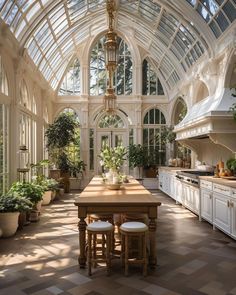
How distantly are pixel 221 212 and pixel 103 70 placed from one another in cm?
1010

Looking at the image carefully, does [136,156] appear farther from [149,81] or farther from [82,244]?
[82,244]

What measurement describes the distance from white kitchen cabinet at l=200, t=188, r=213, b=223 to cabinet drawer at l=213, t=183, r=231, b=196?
0.29 metres

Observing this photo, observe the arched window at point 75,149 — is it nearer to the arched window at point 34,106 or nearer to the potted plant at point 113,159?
the arched window at point 34,106

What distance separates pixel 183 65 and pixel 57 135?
199 inches

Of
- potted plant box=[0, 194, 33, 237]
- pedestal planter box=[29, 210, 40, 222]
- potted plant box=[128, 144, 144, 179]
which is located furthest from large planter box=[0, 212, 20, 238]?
potted plant box=[128, 144, 144, 179]

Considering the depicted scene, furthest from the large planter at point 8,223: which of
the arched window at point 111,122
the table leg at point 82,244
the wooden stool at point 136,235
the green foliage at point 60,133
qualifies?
the arched window at point 111,122

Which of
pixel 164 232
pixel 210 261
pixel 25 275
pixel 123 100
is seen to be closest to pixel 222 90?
pixel 164 232

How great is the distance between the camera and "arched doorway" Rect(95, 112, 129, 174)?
14445mm

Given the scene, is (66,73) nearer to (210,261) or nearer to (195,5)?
(195,5)

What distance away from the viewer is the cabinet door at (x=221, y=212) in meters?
5.74

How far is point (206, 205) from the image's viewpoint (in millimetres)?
6922

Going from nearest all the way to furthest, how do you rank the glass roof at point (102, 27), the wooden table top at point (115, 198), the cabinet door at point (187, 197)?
1. the wooden table top at point (115, 198)
2. the glass roof at point (102, 27)
3. the cabinet door at point (187, 197)

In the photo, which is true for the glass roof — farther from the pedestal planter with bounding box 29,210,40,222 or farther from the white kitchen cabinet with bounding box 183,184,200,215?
the pedestal planter with bounding box 29,210,40,222

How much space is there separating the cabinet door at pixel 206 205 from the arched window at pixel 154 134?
7142 mm
